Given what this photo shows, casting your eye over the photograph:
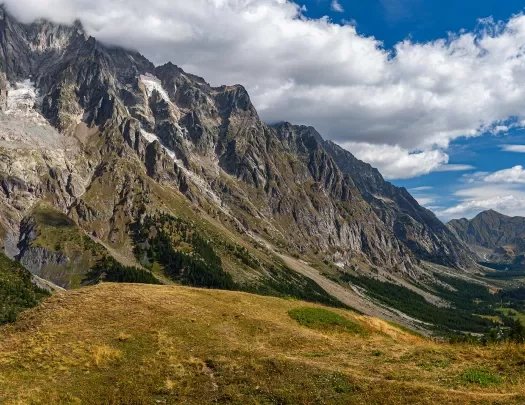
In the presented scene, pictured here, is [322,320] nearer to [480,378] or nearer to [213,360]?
[213,360]

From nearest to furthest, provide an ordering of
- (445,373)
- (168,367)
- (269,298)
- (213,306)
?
(445,373), (168,367), (213,306), (269,298)

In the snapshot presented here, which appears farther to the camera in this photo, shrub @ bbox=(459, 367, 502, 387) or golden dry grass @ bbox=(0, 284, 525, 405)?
shrub @ bbox=(459, 367, 502, 387)

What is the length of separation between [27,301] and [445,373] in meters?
195

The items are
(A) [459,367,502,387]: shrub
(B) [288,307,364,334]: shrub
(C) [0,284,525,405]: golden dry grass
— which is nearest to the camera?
(C) [0,284,525,405]: golden dry grass

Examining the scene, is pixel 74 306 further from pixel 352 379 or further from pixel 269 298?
pixel 352 379

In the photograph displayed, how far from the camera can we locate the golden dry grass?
879 inches

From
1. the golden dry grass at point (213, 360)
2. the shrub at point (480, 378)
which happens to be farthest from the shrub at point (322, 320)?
the shrub at point (480, 378)

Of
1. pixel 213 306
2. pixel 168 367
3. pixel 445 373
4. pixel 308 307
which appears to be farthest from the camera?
pixel 308 307

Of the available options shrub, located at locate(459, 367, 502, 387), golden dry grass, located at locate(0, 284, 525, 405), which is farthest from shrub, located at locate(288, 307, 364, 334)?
shrub, located at locate(459, 367, 502, 387)

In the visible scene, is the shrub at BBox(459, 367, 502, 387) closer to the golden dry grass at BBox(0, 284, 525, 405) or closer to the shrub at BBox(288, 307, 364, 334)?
the golden dry grass at BBox(0, 284, 525, 405)

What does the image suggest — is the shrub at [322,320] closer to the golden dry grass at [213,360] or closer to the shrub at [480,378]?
the golden dry grass at [213,360]

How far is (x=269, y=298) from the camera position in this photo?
46.6 metres

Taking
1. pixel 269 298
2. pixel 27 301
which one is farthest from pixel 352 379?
pixel 27 301

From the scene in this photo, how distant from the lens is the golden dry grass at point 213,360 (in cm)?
2233
